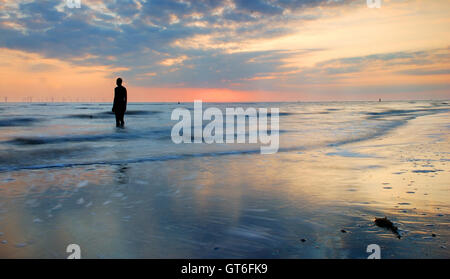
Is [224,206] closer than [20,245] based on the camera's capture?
No

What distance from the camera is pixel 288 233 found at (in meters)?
3.03

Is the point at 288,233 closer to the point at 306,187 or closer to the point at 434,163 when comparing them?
the point at 306,187

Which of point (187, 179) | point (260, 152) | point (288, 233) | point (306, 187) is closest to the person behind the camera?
point (288, 233)

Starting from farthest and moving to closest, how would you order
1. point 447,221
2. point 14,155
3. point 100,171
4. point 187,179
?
1. point 14,155
2. point 100,171
3. point 187,179
4. point 447,221

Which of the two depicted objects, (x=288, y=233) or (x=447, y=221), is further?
(x=447, y=221)

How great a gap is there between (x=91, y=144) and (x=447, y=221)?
32.8 feet

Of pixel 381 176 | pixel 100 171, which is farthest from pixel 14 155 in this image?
pixel 381 176

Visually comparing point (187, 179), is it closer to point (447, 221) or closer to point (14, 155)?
point (447, 221)

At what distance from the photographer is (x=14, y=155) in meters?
8.02

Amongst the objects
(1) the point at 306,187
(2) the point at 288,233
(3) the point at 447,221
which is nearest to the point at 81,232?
(2) the point at 288,233

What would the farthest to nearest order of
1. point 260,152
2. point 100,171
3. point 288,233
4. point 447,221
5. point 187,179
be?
point 260,152
point 100,171
point 187,179
point 447,221
point 288,233
